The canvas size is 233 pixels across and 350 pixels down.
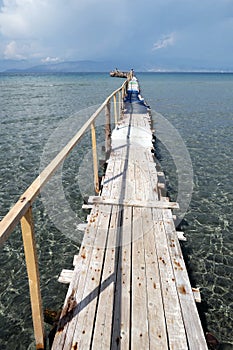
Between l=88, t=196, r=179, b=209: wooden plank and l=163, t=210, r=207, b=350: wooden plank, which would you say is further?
l=88, t=196, r=179, b=209: wooden plank

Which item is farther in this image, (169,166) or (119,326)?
(169,166)

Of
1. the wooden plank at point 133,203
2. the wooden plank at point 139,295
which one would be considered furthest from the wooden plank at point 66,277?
the wooden plank at point 133,203

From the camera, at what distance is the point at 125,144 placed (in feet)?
33.0

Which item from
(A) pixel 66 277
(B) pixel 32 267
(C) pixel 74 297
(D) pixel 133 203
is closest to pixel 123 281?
(C) pixel 74 297

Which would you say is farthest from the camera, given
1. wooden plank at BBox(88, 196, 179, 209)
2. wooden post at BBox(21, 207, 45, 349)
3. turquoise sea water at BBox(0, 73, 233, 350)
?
wooden plank at BBox(88, 196, 179, 209)

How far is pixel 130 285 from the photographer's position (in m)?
3.46

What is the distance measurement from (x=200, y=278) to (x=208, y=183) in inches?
200

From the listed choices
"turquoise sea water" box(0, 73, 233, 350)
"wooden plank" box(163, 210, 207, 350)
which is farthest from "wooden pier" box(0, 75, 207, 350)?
"turquoise sea water" box(0, 73, 233, 350)

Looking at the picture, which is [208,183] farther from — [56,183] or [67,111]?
[67,111]

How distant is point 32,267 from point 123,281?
1537 mm

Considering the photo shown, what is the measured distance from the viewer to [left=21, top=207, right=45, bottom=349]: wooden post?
2.28 m

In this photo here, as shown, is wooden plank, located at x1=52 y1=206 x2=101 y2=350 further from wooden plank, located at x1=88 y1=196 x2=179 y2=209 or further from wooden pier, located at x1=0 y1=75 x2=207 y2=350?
wooden plank, located at x1=88 y1=196 x2=179 y2=209

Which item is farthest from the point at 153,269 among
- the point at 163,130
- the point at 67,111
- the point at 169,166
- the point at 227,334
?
the point at 67,111

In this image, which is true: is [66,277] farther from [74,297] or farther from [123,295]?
[123,295]
